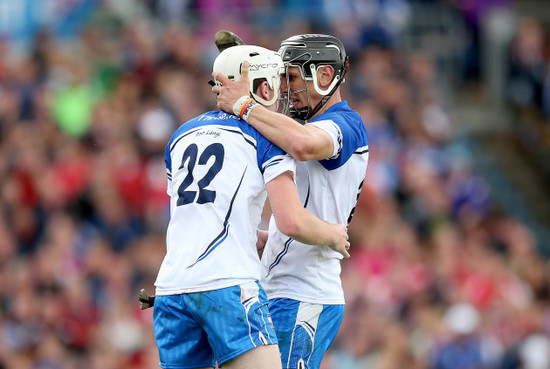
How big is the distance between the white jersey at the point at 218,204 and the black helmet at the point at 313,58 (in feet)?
2.36

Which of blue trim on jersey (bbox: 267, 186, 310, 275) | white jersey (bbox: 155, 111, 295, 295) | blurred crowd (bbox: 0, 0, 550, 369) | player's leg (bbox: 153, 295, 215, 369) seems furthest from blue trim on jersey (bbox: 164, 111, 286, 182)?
blurred crowd (bbox: 0, 0, 550, 369)

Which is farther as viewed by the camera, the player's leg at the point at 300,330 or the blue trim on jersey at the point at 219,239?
the player's leg at the point at 300,330

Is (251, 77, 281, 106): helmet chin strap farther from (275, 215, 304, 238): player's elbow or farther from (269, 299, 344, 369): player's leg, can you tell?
(269, 299, 344, 369): player's leg

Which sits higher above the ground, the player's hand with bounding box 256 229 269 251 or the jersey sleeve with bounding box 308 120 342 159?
the jersey sleeve with bounding box 308 120 342 159

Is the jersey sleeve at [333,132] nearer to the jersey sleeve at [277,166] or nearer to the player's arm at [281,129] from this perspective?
the player's arm at [281,129]

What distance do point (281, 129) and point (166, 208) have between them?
8.05m

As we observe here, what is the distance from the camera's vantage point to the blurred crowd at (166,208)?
479 inches

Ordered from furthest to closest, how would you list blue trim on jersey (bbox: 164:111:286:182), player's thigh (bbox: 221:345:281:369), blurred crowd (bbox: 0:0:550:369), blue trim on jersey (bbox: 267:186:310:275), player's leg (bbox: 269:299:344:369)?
1. blurred crowd (bbox: 0:0:550:369)
2. blue trim on jersey (bbox: 267:186:310:275)
3. player's leg (bbox: 269:299:344:369)
4. blue trim on jersey (bbox: 164:111:286:182)
5. player's thigh (bbox: 221:345:281:369)

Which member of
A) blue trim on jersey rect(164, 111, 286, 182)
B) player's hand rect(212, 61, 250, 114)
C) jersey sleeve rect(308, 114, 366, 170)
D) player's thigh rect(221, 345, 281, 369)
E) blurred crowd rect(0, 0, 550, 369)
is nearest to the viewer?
player's thigh rect(221, 345, 281, 369)

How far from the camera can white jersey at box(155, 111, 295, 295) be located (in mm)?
5324

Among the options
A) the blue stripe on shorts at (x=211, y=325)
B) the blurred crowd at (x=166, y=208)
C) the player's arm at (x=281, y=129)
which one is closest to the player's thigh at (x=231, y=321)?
the blue stripe on shorts at (x=211, y=325)

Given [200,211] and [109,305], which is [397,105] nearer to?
[109,305]

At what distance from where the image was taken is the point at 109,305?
12461mm

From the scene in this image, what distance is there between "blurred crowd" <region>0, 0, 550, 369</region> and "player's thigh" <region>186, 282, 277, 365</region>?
6476 mm
